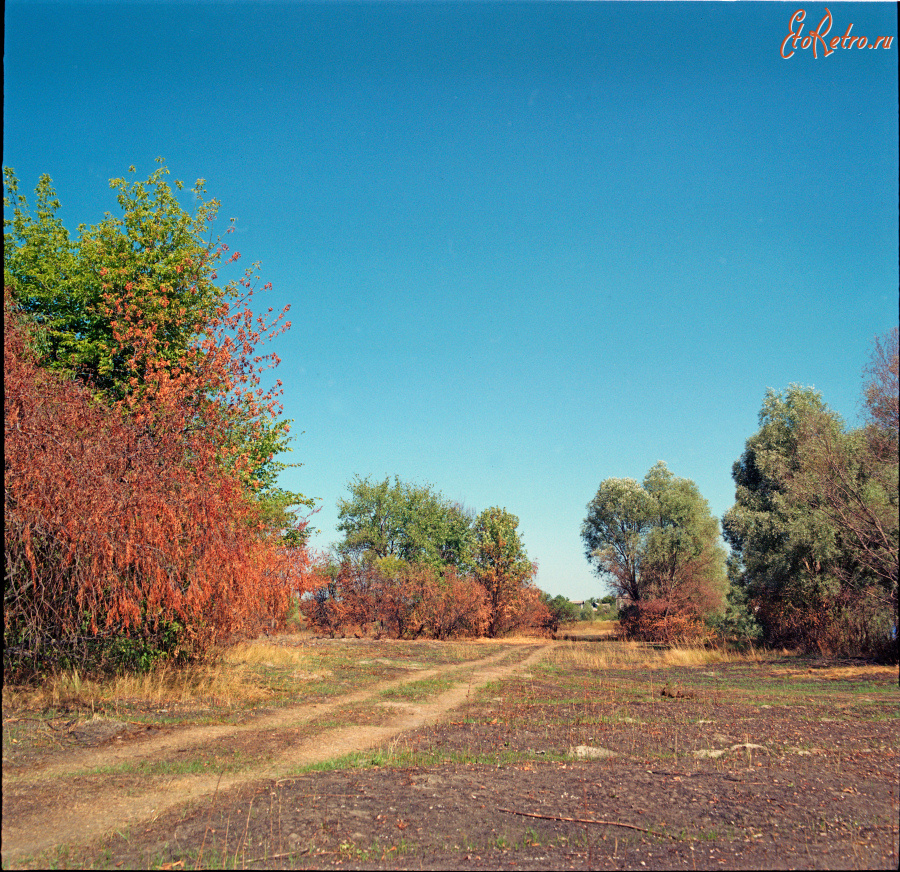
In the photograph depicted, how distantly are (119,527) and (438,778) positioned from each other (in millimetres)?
5698

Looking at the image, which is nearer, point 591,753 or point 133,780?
point 133,780

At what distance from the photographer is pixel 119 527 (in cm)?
916

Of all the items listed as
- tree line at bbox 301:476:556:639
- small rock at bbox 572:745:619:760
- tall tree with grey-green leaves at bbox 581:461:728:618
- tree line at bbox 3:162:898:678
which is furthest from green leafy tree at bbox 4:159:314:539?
tall tree with grey-green leaves at bbox 581:461:728:618

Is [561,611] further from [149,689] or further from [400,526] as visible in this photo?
[149,689]

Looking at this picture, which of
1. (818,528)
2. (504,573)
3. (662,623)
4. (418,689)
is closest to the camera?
(818,528)

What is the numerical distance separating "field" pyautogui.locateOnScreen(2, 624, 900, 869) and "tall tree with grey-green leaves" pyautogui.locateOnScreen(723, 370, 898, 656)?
285cm

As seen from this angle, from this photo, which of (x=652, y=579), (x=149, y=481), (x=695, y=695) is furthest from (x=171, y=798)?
(x=652, y=579)

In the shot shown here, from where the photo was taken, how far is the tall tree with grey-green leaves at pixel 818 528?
817cm

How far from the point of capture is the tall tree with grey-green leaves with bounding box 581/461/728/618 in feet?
137

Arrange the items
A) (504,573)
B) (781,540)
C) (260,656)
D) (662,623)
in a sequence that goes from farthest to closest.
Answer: (504,573) < (662,623) < (781,540) < (260,656)

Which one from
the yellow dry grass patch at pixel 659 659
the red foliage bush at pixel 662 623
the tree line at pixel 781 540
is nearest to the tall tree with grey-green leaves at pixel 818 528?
the tree line at pixel 781 540

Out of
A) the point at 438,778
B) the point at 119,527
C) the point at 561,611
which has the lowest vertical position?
the point at 561,611

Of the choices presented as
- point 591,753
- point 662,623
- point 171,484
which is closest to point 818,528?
point 591,753

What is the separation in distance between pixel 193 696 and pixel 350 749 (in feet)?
16.6
